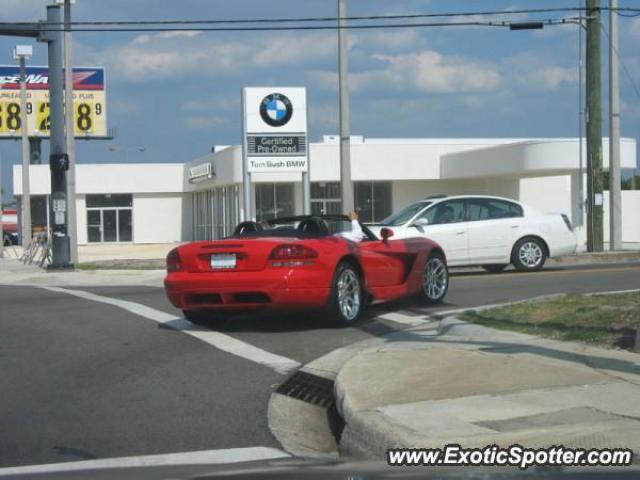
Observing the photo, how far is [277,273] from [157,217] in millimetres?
42225

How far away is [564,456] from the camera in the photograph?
4.39 meters

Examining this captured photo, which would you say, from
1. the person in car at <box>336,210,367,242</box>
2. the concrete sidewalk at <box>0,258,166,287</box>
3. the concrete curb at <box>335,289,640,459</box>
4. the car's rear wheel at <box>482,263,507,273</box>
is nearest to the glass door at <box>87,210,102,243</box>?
the concrete sidewalk at <box>0,258,166,287</box>

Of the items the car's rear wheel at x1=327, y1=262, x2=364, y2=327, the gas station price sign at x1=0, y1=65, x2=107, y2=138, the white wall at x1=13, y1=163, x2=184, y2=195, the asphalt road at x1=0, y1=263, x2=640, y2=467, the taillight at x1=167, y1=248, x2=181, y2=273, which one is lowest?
the asphalt road at x1=0, y1=263, x2=640, y2=467

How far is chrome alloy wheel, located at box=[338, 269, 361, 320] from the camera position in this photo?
422 inches

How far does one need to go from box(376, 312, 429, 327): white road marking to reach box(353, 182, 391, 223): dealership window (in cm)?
3068

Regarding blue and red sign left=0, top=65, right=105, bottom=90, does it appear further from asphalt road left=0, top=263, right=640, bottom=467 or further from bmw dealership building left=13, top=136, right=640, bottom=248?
asphalt road left=0, top=263, right=640, bottom=467

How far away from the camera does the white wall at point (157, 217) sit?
51.2 metres

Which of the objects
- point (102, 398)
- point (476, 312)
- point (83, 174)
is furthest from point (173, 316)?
point (83, 174)

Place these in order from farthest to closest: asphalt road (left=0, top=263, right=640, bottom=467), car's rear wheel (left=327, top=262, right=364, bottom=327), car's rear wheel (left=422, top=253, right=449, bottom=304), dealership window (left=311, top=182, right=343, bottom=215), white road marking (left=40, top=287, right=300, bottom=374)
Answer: dealership window (left=311, top=182, right=343, bottom=215) → car's rear wheel (left=422, top=253, right=449, bottom=304) → car's rear wheel (left=327, top=262, right=364, bottom=327) → white road marking (left=40, top=287, right=300, bottom=374) → asphalt road (left=0, top=263, right=640, bottom=467)

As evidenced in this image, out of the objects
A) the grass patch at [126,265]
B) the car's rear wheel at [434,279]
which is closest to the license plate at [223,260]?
the car's rear wheel at [434,279]

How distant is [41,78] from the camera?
53562mm

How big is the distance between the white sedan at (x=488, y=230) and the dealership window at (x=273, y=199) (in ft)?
78.2

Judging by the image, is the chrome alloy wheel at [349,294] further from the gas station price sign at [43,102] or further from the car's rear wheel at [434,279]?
the gas station price sign at [43,102]

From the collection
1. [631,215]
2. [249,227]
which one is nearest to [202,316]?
[249,227]
